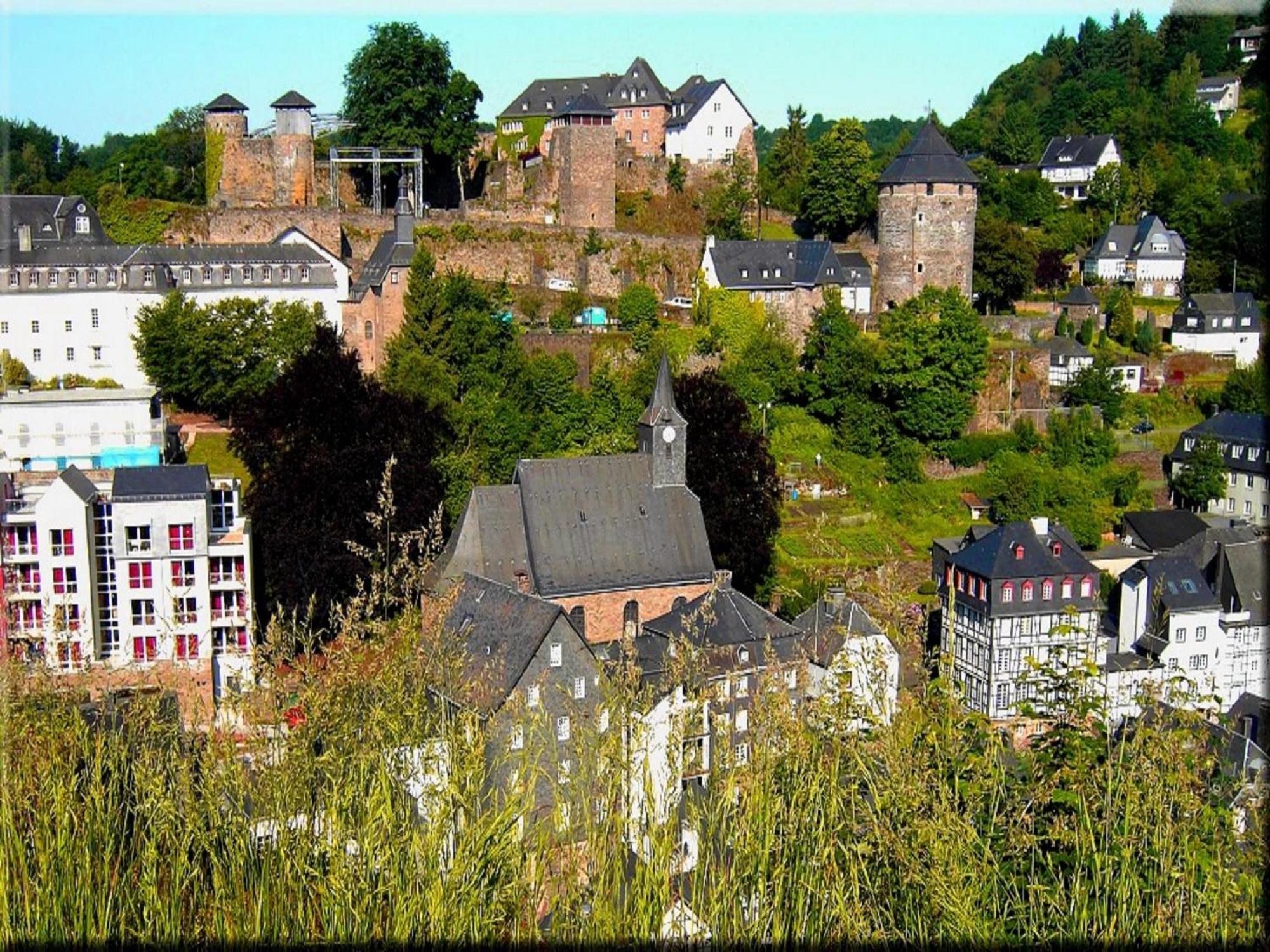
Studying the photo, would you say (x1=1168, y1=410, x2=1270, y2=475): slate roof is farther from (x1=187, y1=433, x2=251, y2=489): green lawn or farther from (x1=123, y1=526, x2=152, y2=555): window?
(x1=123, y1=526, x2=152, y2=555): window

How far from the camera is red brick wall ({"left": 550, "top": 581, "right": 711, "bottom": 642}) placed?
71.3 feet

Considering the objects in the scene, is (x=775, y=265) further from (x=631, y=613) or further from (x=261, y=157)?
(x=631, y=613)

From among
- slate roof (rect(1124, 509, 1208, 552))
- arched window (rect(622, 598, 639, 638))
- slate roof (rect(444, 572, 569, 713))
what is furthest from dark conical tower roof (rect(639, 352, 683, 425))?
slate roof (rect(1124, 509, 1208, 552))

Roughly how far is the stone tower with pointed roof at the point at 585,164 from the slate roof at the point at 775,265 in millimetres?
4716

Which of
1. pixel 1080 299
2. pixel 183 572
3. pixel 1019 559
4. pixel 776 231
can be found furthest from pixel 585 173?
pixel 183 572

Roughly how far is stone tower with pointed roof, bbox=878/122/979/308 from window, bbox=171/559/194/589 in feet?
65.0

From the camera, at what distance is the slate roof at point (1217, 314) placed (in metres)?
39.8

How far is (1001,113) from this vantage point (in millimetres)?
63000

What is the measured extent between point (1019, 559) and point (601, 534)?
6.65 m

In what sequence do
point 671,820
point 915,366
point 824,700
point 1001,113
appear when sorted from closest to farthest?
point 671,820, point 824,700, point 915,366, point 1001,113

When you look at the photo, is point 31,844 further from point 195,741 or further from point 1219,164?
point 1219,164

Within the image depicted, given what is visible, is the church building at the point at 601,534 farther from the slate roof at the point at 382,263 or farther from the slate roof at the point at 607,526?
the slate roof at the point at 382,263

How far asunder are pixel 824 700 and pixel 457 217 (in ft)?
101

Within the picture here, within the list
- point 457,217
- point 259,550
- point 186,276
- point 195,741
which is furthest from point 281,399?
point 195,741
